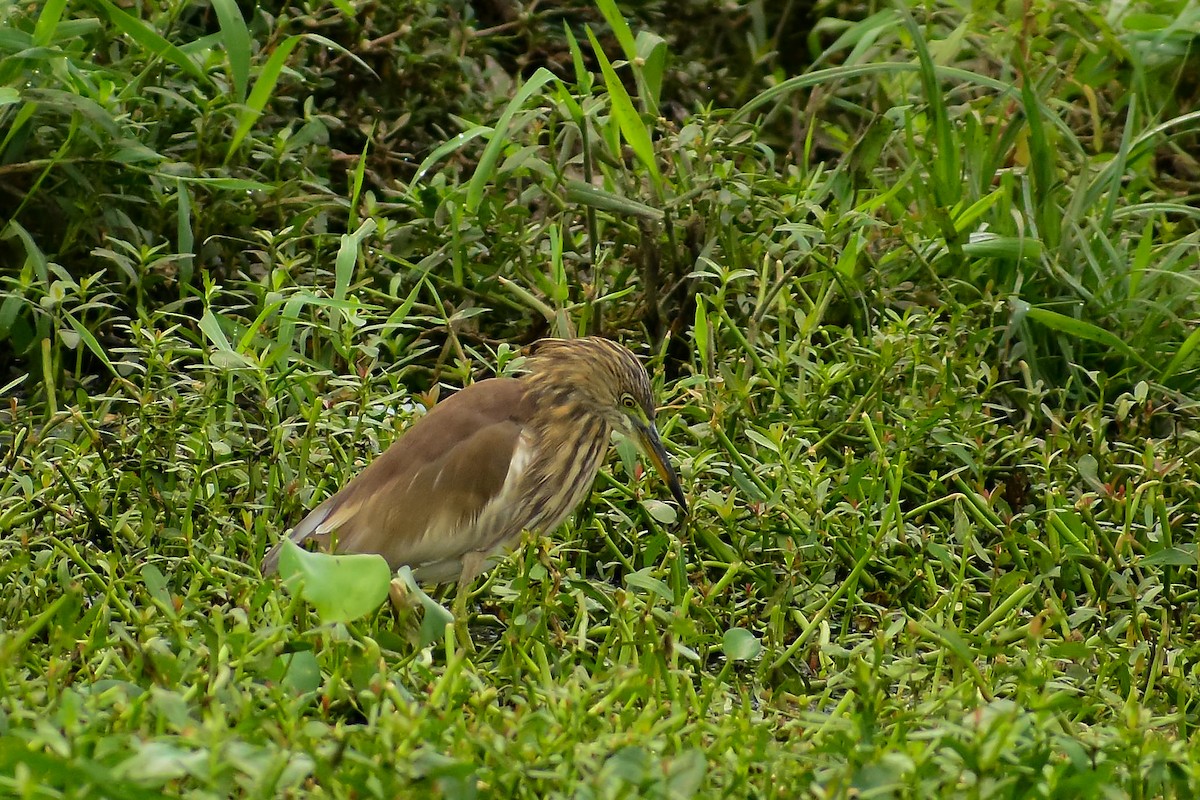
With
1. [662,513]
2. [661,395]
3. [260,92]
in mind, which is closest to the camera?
[662,513]

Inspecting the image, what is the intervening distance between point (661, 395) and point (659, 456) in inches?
19.7

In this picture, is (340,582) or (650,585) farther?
(650,585)

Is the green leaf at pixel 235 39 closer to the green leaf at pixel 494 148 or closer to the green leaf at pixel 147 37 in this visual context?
the green leaf at pixel 147 37

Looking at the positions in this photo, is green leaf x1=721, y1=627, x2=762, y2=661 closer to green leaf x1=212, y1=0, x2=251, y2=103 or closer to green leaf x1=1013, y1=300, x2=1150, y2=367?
green leaf x1=1013, y1=300, x2=1150, y2=367

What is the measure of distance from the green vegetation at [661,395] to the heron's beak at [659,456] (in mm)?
49

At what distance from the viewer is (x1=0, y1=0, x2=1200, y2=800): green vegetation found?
7.84ft

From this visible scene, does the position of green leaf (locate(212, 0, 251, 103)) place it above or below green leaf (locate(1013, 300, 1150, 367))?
above

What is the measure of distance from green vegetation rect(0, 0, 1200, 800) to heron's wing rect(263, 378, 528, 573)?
0.43 ft

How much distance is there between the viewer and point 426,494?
316cm

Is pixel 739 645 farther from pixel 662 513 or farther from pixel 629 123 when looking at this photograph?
pixel 629 123

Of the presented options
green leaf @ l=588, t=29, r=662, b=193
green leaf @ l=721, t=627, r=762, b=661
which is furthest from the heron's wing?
green leaf @ l=588, t=29, r=662, b=193

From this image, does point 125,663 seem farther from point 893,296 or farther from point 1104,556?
point 893,296

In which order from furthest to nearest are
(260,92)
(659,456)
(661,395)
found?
(260,92), (661,395), (659,456)

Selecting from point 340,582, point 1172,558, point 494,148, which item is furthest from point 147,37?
point 1172,558
